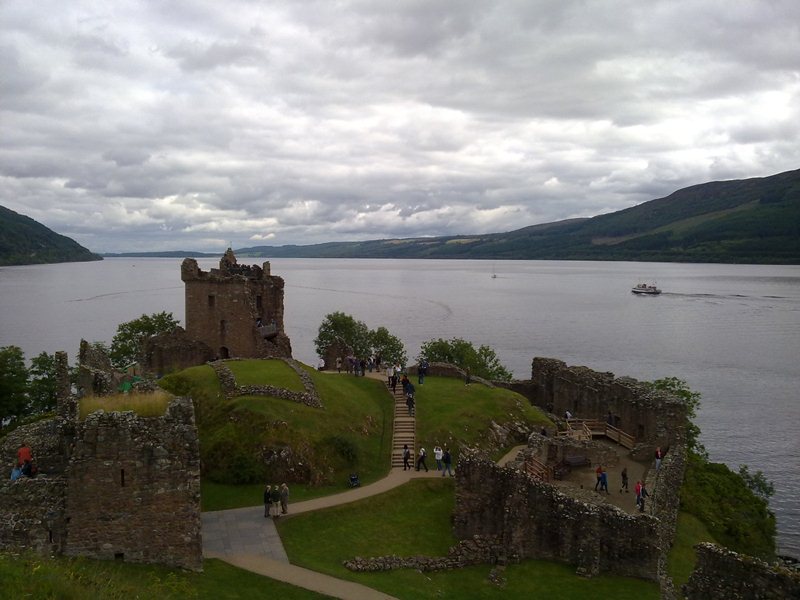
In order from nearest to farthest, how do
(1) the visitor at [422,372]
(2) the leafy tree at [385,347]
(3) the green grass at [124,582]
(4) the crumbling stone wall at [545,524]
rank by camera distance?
1. (3) the green grass at [124,582]
2. (4) the crumbling stone wall at [545,524]
3. (1) the visitor at [422,372]
4. (2) the leafy tree at [385,347]

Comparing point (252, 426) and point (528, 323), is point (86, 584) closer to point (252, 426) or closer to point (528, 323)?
point (252, 426)

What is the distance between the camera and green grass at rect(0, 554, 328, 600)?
11609mm

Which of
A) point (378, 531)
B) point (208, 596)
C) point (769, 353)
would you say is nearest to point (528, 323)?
point (769, 353)

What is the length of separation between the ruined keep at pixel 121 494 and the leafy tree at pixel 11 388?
37.9 metres

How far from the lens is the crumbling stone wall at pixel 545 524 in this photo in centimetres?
2450

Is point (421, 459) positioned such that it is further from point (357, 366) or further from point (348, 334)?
point (348, 334)

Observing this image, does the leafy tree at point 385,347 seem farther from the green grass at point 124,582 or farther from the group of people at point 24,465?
the group of people at point 24,465

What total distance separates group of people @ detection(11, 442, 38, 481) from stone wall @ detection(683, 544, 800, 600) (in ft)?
65.3

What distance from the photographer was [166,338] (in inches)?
2032

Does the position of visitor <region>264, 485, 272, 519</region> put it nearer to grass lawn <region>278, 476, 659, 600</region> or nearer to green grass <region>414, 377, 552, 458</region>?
grass lawn <region>278, 476, 659, 600</region>

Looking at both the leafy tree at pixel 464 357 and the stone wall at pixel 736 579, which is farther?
the leafy tree at pixel 464 357

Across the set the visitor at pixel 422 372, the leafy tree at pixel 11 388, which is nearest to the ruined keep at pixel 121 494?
the visitor at pixel 422 372

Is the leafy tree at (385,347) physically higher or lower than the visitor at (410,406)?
lower

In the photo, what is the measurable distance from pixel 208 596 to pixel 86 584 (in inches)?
251
